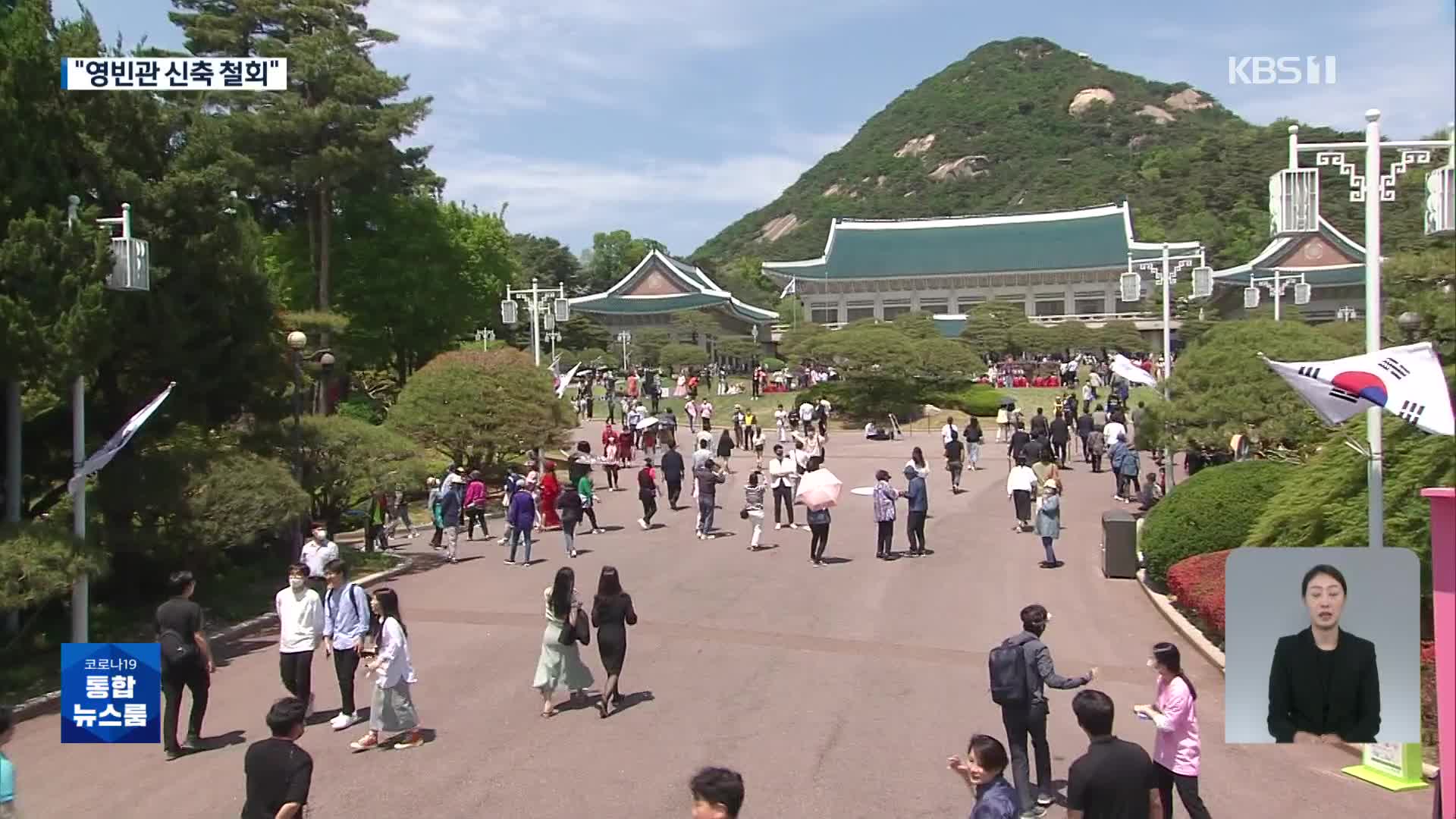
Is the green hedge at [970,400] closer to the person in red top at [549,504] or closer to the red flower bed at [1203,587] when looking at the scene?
the person in red top at [549,504]

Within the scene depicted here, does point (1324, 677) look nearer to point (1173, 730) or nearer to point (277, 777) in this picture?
point (1173, 730)

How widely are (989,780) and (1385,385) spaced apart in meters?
3.08

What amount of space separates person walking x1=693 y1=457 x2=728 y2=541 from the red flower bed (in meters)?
7.69

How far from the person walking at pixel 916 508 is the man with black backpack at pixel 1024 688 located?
10238mm

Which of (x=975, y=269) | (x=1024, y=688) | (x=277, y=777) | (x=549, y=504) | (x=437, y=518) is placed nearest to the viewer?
(x=277, y=777)

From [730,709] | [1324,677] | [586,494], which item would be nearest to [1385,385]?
[1324,677]

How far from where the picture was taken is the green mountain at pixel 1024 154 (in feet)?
322

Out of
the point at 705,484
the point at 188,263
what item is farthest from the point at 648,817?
the point at 705,484

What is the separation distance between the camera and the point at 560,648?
9.85m

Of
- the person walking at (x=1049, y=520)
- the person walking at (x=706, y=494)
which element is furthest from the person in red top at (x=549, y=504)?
the person walking at (x=1049, y=520)

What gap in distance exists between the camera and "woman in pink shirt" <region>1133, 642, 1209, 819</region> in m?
6.48

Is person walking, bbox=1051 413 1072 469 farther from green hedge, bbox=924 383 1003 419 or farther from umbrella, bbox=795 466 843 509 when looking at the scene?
green hedge, bbox=924 383 1003 419

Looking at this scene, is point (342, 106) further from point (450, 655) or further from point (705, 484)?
point (450, 655)

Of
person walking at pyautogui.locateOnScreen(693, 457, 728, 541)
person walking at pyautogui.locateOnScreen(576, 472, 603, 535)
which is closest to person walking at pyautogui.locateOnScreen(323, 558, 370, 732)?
person walking at pyautogui.locateOnScreen(693, 457, 728, 541)
